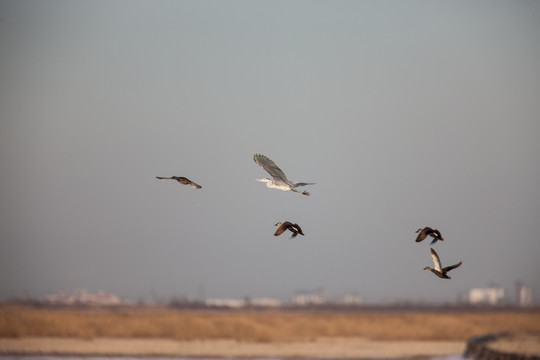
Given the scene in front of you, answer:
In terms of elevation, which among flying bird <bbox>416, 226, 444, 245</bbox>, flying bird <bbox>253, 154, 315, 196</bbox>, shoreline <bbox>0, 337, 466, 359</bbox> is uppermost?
flying bird <bbox>253, 154, 315, 196</bbox>

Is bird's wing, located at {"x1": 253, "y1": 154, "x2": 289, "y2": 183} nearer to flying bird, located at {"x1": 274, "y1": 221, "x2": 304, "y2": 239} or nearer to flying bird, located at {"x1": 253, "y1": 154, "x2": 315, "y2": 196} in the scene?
flying bird, located at {"x1": 253, "y1": 154, "x2": 315, "y2": 196}

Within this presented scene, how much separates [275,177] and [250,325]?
4837 cm

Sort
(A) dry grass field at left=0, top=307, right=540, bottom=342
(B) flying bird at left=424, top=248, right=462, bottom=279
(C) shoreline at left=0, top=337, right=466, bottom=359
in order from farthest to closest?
1. (A) dry grass field at left=0, top=307, right=540, bottom=342
2. (C) shoreline at left=0, top=337, right=466, bottom=359
3. (B) flying bird at left=424, top=248, right=462, bottom=279

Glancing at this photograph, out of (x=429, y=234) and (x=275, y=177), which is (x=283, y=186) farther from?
(x=429, y=234)

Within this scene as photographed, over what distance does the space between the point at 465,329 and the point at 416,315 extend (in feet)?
20.8

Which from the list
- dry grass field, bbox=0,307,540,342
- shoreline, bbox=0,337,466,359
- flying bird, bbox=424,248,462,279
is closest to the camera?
flying bird, bbox=424,248,462,279

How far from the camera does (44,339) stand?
71.9 m

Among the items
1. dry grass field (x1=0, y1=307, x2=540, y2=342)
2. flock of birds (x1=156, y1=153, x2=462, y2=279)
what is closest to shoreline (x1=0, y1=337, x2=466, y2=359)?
dry grass field (x1=0, y1=307, x2=540, y2=342)

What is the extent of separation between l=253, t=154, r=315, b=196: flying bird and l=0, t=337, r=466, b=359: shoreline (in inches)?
1350

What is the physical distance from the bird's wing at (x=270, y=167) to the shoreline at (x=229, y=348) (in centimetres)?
3432

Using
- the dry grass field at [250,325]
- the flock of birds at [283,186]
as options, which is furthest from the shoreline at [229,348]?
the flock of birds at [283,186]

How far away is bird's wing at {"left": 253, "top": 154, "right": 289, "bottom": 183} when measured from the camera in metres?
30.9

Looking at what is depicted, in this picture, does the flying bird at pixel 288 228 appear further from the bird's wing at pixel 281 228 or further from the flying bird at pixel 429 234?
the flying bird at pixel 429 234

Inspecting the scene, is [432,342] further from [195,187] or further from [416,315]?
[195,187]
